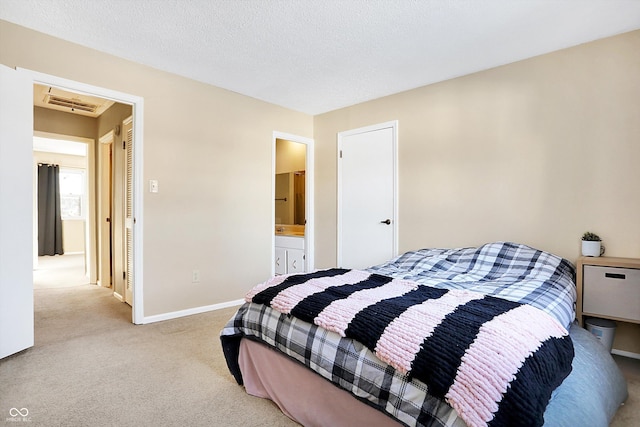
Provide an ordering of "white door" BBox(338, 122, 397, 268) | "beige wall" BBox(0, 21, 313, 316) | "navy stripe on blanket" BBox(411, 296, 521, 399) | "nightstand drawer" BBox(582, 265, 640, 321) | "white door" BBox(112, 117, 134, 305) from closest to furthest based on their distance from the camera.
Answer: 1. "navy stripe on blanket" BBox(411, 296, 521, 399)
2. "nightstand drawer" BBox(582, 265, 640, 321)
3. "beige wall" BBox(0, 21, 313, 316)
4. "white door" BBox(112, 117, 134, 305)
5. "white door" BBox(338, 122, 397, 268)

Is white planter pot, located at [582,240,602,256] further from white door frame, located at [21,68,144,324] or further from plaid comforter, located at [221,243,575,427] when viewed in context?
white door frame, located at [21,68,144,324]

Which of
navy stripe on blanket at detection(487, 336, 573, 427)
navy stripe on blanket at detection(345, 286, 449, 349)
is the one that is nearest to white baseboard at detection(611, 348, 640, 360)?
navy stripe on blanket at detection(487, 336, 573, 427)

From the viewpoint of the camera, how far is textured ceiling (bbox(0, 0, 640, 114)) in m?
2.20

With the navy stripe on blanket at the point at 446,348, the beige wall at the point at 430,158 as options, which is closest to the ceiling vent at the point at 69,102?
the beige wall at the point at 430,158

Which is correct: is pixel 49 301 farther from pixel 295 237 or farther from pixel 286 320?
pixel 286 320

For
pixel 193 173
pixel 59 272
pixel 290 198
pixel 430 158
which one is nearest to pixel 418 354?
pixel 430 158

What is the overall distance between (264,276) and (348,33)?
2.77 metres

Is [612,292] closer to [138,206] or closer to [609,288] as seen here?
[609,288]

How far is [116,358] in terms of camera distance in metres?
2.39

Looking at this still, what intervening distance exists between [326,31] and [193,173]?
1901 mm

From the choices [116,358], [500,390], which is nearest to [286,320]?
[500,390]

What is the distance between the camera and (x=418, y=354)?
117cm

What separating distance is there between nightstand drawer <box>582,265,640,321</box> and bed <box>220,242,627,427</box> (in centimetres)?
17

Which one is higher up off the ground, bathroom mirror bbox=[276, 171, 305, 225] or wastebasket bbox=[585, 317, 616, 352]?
bathroom mirror bbox=[276, 171, 305, 225]
